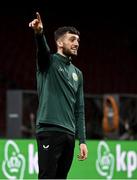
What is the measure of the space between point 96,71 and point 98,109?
374cm

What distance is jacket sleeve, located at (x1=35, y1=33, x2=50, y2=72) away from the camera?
15.1 feet

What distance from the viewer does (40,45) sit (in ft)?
15.3

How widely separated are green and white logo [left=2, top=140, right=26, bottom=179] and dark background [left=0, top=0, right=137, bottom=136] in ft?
17.9

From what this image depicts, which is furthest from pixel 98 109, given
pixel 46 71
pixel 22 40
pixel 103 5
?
pixel 46 71

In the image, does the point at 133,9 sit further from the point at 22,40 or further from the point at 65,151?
the point at 65,151

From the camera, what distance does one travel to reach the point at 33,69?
14820 millimetres

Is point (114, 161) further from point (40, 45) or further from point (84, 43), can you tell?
point (84, 43)

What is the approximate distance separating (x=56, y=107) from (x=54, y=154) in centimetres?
34

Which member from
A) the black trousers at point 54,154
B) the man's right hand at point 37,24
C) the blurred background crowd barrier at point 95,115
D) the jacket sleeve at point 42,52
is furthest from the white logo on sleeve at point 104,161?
the man's right hand at point 37,24

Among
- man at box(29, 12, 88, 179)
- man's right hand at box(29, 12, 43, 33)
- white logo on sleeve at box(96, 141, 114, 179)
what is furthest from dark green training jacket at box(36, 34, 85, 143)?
white logo on sleeve at box(96, 141, 114, 179)

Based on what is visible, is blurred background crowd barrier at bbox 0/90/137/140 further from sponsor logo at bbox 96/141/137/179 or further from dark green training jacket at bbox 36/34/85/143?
dark green training jacket at bbox 36/34/85/143

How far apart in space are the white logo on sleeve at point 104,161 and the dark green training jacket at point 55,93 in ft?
14.8

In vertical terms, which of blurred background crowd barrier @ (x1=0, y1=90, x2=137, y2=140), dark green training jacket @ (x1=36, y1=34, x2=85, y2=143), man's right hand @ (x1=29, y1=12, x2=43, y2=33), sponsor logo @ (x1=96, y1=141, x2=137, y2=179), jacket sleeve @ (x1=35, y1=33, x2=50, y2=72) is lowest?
sponsor logo @ (x1=96, y1=141, x2=137, y2=179)

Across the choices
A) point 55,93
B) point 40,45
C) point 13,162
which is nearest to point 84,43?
point 13,162
